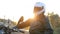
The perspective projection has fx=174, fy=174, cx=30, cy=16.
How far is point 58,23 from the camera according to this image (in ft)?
12.4

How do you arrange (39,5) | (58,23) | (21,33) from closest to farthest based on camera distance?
(39,5) → (21,33) → (58,23)

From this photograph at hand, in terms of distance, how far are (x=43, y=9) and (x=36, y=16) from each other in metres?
0.12

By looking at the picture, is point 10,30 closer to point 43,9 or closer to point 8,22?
point 8,22

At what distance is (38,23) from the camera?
6.99 ft

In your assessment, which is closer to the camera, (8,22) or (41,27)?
(41,27)

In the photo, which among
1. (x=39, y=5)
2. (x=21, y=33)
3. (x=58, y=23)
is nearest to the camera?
(x=39, y=5)

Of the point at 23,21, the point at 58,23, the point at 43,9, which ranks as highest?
the point at 43,9

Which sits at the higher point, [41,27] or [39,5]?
[39,5]

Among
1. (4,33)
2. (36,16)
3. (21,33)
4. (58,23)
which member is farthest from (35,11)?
(58,23)

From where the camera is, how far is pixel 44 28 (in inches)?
85.9

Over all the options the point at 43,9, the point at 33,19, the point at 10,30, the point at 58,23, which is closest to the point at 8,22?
the point at 10,30

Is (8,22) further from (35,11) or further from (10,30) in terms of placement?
(35,11)

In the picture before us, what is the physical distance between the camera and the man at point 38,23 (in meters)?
2.11

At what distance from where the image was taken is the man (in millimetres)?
2113
